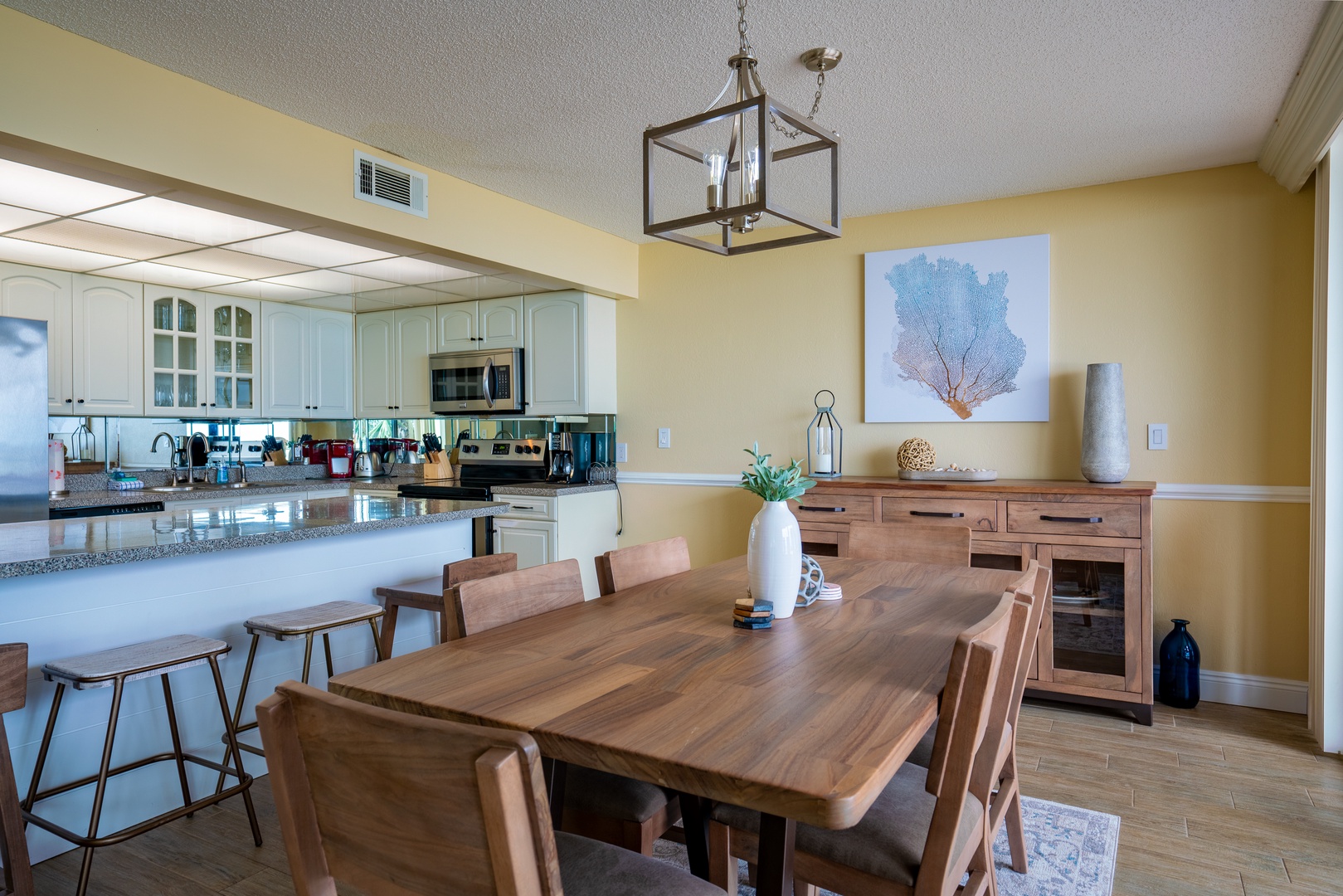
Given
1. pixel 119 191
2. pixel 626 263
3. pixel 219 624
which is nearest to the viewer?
pixel 219 624

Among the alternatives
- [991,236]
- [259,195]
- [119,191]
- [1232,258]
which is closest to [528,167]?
[259,195]

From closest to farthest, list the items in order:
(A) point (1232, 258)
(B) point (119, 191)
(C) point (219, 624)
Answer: (C) point (219, 624)
(B) point (119, 191)
(A) point (1232, 258)

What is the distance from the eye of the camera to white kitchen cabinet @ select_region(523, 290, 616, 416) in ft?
15.6

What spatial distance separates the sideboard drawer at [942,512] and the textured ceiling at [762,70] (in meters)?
1.47

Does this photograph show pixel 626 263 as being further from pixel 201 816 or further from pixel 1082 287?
pixel 201 816

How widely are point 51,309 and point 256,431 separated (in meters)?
1.50

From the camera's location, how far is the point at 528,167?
138 inches

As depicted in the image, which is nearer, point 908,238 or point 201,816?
point 201,816

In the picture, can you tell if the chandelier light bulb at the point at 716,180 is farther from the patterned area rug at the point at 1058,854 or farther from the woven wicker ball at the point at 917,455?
the woven wicker ball at the point at 917,455

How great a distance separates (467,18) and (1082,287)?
2929mm

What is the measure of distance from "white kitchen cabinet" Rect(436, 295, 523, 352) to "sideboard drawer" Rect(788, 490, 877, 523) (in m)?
2.13

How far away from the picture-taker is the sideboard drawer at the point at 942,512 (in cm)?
346

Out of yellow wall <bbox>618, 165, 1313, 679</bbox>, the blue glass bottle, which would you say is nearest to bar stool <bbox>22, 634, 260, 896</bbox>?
yellow wall <bbox>618, 165, 1313, 679</bbox>

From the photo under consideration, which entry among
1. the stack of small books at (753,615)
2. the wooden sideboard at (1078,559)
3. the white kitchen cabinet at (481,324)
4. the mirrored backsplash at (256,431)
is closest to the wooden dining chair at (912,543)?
the wooden sideboard at (1078,559)
